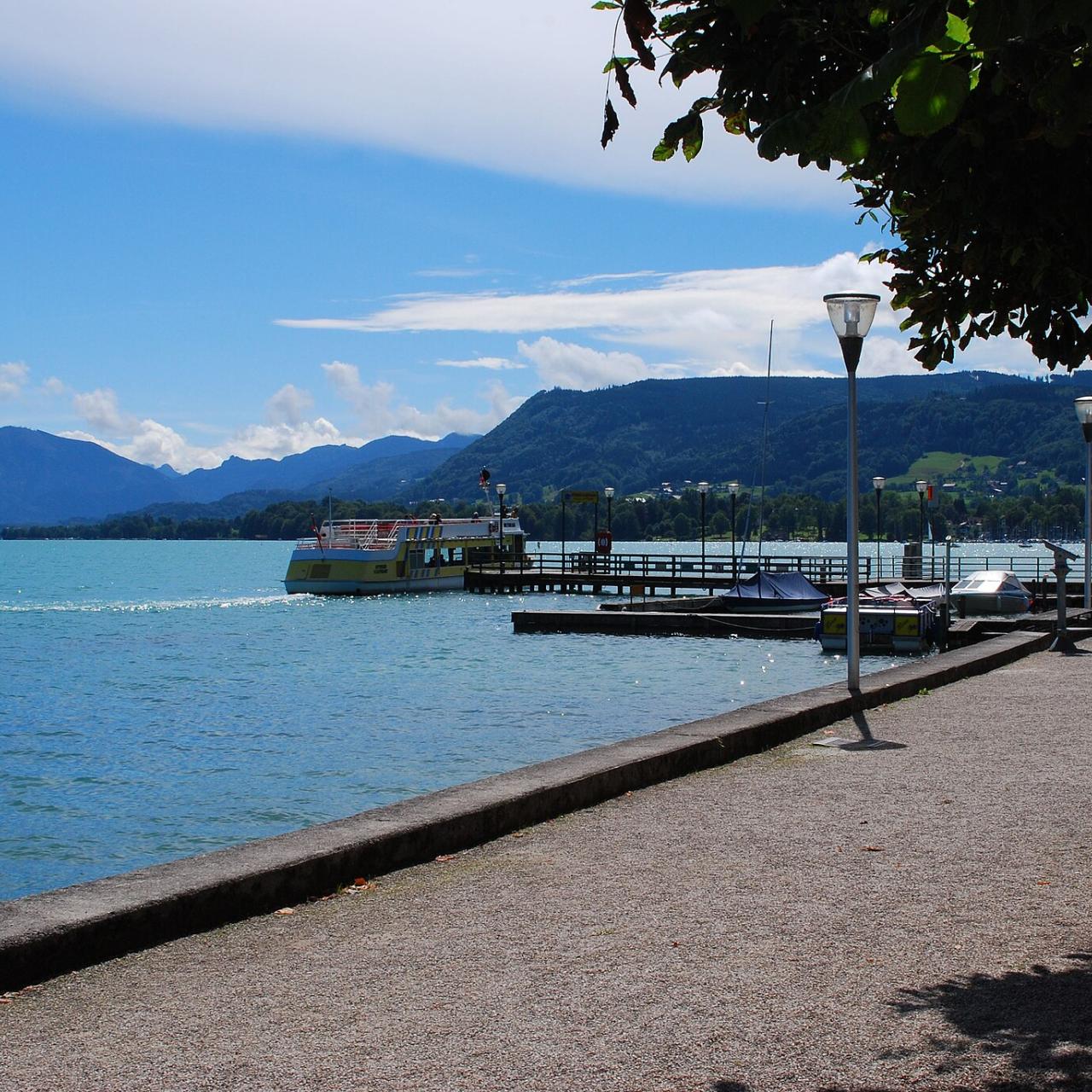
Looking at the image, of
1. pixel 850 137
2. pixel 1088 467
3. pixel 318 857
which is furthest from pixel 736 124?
pixel 1088 467

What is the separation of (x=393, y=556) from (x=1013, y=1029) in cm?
7637

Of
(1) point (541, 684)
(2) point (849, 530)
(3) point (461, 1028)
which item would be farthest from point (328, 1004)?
(1) point (541, 684)

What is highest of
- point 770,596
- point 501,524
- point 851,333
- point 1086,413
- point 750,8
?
point 1086,413

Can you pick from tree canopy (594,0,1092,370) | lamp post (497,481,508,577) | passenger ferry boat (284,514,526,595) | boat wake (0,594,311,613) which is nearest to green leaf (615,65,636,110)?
tree canopy (594,0,1092,370)

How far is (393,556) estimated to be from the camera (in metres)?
79.6

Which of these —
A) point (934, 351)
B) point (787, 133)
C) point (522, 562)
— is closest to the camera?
point (787, 133)

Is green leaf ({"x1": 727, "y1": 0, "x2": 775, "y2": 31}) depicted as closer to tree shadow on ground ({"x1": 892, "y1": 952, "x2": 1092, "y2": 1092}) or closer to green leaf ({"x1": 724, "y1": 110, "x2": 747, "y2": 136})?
green leaf ({"x1": 724, "y1": 110, "x2": 747, "y2": 136})

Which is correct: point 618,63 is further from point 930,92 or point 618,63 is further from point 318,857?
point 318,857

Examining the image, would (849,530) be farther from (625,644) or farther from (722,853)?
(625,644)

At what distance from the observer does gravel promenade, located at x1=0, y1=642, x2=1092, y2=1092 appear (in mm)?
3699

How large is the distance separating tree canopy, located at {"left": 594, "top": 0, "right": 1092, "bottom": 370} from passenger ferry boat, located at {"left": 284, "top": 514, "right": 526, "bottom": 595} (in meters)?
71.2

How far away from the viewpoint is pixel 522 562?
3027 inches

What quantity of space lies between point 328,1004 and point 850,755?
5984mm

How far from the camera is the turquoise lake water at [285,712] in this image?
17125 millimetres
